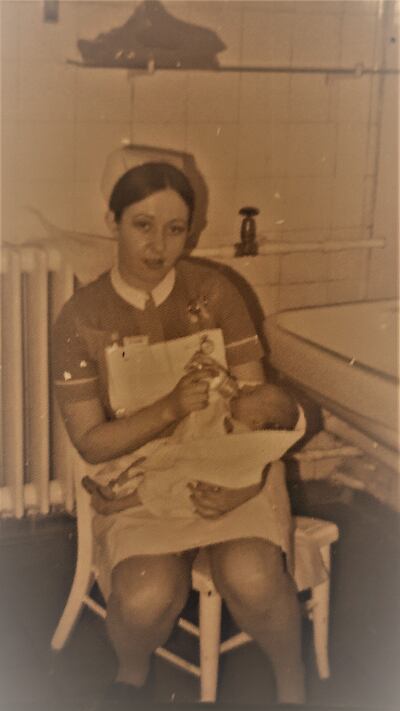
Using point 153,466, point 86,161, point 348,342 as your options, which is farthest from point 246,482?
point 86,161

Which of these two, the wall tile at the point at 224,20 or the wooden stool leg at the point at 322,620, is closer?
the wall tile at the point at 224,20

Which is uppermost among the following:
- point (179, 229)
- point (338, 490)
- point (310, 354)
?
point (179, 229)

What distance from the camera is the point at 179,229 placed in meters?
1.20

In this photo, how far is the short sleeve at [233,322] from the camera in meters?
1.24

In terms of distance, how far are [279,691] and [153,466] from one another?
349mm

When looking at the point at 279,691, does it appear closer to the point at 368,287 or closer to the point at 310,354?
the point at 310,354

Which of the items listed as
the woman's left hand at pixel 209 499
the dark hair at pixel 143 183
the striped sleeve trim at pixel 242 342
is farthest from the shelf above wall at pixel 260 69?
the woman's left hand at pixel 209 499

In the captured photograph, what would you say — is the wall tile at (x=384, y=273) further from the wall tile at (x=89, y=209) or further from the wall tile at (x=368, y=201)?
the wall tile at (x=89, y=209)

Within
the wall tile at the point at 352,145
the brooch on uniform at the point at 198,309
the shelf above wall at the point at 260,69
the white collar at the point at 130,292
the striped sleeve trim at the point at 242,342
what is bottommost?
the striped sleeve trim at the point at 242,342

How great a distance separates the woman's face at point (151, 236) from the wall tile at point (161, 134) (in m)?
0.06

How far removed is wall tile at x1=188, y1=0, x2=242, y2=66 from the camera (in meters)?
1.15

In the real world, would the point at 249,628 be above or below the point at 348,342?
below

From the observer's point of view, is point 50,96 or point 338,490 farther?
point 338,490

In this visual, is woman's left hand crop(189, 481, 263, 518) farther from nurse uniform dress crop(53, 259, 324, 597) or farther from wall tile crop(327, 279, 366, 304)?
wall tile crop(327, 279, 366, 304)
